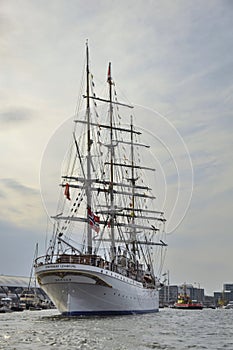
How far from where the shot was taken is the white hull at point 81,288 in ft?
249

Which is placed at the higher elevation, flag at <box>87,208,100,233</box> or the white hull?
flag at <box>87,208,100,233</box>

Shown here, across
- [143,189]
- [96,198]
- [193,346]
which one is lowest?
[193,346]

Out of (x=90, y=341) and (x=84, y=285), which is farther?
(x=84, y=285)

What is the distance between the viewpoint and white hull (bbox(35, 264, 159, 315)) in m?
75.8

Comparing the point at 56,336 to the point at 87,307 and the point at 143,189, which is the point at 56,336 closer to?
the point at 87,307

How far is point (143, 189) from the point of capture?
138125 millimetres

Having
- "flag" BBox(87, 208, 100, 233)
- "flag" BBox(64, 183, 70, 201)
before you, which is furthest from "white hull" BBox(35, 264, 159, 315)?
"flag" BBox(64, 183, 70, 201)

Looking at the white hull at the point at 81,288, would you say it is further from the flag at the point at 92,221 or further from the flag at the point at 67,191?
the flag at the point at 67,191

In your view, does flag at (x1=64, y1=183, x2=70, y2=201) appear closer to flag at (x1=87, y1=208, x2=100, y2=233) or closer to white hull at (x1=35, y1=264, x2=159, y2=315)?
flag at (x1=87, y1=208, x2=100, y2=233)

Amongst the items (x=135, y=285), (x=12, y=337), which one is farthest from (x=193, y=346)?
(x=135, y=285)

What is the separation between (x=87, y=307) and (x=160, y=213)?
58.9 metres

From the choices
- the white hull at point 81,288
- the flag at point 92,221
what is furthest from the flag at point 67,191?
the white hull at point 81,288

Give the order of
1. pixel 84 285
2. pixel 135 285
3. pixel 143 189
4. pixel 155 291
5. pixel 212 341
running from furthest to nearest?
pixel 143 189 < pixel 155 291 < pixel 135 285 < pixel 84 285 < pixel 212 341

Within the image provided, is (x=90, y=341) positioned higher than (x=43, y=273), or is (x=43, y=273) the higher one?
(x=43, y=273)
